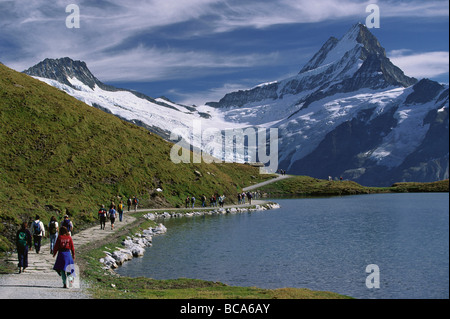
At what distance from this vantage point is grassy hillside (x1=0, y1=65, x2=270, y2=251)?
5715 cm

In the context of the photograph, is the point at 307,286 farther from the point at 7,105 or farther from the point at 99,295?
the point at 7,105

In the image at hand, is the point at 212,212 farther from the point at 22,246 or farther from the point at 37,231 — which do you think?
the point at 22,246

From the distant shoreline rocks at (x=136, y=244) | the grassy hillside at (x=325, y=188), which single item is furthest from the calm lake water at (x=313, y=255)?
the grassy hillside at (x=325, y=188)

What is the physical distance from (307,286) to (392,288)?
17.5 feet

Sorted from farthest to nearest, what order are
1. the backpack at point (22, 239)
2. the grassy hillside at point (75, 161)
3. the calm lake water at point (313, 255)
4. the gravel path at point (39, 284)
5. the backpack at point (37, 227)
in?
the grassy hillside at point (75, 161) < the backpack at point (37, 227) < the calm lake water at point (313, 255) < the backpack at point (22, 239) < the gravel path at point (39, 284)

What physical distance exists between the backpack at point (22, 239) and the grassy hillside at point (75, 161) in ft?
51.4

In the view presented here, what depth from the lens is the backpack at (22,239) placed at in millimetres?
26109

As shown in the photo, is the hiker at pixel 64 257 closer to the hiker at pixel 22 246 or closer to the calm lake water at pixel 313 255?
the hiker at pixel 22 246

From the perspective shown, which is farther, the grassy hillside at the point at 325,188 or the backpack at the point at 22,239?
the grassy hillside at the point at 325,188

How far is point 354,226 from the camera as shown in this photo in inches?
2287

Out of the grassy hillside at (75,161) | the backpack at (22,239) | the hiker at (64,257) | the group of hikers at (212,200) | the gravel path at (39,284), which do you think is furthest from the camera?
the group of hikers at (212,200)

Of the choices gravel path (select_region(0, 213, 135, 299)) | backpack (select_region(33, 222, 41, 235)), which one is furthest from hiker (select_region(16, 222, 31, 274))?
backpack (select_region(33, 222, 41, 235))

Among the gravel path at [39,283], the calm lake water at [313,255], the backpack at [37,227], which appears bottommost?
the calm lake water at [313,255]

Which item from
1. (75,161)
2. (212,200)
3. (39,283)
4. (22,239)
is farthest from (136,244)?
(212,200)
